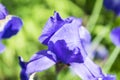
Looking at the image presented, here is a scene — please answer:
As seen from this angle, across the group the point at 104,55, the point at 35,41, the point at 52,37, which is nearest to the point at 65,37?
the point at 52,37

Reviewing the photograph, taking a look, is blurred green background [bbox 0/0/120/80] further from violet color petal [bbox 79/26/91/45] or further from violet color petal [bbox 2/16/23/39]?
violet color petal [bbox 2/16/23/39]

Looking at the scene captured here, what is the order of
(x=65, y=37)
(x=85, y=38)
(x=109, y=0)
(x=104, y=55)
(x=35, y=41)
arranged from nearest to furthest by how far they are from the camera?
(x=65, y=37) < (x=85, y=38) < (x=109, y=0) < (x=104, y=55) < (x=35, y=41)

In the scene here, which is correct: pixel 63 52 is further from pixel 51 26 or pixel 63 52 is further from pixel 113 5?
pixel 113 5

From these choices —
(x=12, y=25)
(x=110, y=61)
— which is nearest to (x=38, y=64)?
(x=12, y=25)

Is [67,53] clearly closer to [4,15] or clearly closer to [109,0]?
[4,15]

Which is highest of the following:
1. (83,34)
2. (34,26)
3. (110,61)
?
(83,34)

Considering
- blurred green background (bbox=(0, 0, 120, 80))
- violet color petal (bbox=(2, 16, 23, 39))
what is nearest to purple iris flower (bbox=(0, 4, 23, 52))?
violet color petal (bbox=(2, 16, 23, 39))

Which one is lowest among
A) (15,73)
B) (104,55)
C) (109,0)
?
(15,73)

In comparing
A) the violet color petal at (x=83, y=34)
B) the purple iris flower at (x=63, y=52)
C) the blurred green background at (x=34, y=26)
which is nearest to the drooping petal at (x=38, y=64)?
the purple iris flower at (x=63, y=52)
